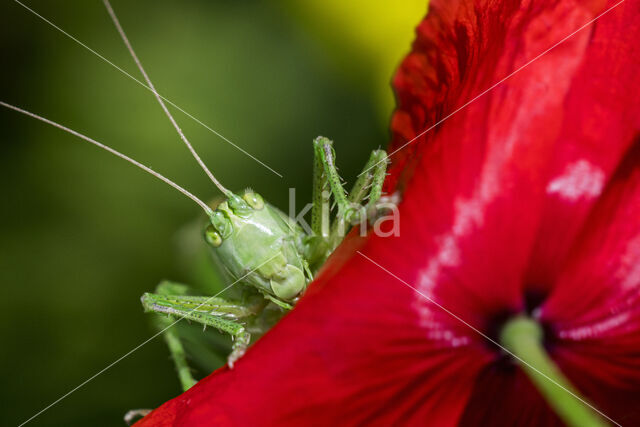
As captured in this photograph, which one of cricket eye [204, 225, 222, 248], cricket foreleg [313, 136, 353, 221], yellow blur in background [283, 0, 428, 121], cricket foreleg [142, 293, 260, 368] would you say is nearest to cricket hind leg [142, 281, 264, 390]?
cricket foreleg [142, 293, 260, 368]

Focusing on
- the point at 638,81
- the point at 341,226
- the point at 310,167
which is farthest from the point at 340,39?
the point at 638,81

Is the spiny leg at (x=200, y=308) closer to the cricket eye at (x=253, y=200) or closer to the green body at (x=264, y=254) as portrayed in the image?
the green body at (x=264, y=254)

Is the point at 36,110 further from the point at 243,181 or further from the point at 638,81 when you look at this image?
the point at 638,81

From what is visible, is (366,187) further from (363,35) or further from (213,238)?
(363,35)

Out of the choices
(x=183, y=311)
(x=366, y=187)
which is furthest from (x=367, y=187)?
(x=183, y=311)

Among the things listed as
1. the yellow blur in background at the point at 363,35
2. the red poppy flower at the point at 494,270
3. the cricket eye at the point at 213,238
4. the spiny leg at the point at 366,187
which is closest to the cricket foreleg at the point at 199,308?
the cricket eye at the point at 213,238
